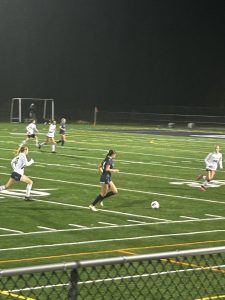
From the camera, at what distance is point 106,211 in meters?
20.6

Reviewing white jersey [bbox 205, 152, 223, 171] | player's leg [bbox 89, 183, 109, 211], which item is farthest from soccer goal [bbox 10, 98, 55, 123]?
player's leg [bbox 89, 183, 109, 211]

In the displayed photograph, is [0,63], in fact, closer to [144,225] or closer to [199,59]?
[199,59]

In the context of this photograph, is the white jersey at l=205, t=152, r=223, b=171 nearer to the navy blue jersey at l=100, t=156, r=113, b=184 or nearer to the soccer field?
the soccer field

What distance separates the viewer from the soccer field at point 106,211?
15531 mm

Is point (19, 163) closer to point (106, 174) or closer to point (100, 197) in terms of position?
point (106, 174)

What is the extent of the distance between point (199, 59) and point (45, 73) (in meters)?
15.1

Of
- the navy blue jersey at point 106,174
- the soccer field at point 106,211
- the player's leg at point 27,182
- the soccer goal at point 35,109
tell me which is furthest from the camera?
the soccer goal at point 35,109

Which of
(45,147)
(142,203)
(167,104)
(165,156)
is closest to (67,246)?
(142,203)

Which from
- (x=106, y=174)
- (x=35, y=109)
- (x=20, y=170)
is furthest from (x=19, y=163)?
(x=35, y=109)

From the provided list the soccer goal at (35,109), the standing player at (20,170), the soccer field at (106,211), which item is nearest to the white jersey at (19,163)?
the standing player at (20,170)

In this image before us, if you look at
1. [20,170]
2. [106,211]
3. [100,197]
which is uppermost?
[20,170]

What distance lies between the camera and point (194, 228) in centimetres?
1820

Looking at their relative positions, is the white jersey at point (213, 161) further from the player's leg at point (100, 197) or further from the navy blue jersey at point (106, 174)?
the player's leg at point (100, 197)

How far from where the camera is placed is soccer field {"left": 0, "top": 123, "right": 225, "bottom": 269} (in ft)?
51.0
